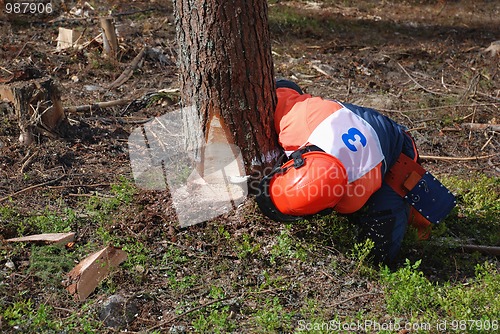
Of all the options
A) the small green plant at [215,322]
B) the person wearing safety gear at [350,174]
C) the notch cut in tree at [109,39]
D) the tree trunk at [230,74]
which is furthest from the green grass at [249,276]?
the notch cut in tree at [109,39]

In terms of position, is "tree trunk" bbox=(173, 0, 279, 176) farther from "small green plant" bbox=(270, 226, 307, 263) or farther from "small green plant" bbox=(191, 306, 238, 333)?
"small green plant" bbox=(191, 306, 238, 333)

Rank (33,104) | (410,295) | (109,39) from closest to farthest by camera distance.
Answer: (410,295) → (33,104) → (109,39)

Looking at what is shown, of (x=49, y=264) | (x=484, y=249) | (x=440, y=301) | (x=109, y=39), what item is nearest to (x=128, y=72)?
(x=109, y=39)

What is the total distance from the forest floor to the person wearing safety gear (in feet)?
0.70

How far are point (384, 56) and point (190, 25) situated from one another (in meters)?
3.97

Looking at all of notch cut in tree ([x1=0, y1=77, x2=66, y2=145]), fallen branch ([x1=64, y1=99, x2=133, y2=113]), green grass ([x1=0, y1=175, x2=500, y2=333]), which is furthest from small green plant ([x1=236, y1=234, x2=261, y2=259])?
fallen branch ([x1=64, y1=99, x2=133, y2=113])

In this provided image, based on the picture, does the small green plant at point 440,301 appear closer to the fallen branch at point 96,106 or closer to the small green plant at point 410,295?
the small green plant at point 410,295

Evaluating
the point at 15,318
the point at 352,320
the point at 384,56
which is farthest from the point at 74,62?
the point at 352,320

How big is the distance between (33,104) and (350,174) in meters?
2.71

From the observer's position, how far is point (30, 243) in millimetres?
3754

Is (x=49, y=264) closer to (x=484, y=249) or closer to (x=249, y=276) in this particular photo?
(x=249, y=276)

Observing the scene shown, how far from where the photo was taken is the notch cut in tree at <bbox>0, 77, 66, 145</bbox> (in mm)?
4820

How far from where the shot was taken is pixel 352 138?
11.5 ft

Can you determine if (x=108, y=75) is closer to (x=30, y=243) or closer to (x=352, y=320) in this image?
(x=30, y=243)
